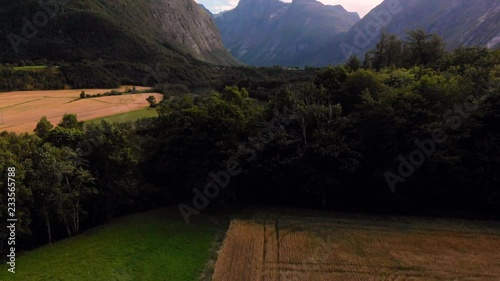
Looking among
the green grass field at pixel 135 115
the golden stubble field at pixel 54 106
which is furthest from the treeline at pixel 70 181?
the green grass field at pixel 135 115

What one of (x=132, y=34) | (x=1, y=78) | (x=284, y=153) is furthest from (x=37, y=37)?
(x=284, y=153)

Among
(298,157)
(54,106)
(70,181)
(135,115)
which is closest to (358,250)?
(298,157)

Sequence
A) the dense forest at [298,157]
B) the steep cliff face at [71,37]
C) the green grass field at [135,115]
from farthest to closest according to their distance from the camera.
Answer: the steep cliff face at [71,37], the green grass field at [135,115], the dense forest at [298,157]

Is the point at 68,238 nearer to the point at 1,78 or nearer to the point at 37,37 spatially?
the point at 1,78

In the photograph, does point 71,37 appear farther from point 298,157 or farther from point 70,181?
point 298,157

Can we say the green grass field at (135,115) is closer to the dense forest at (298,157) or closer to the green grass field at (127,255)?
the dense forest at (298,157)

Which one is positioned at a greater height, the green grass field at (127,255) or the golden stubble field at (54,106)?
the golden stubble field at (54,106)

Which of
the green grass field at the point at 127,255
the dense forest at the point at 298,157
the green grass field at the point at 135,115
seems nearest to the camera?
the green grass field at the point at 127,255
